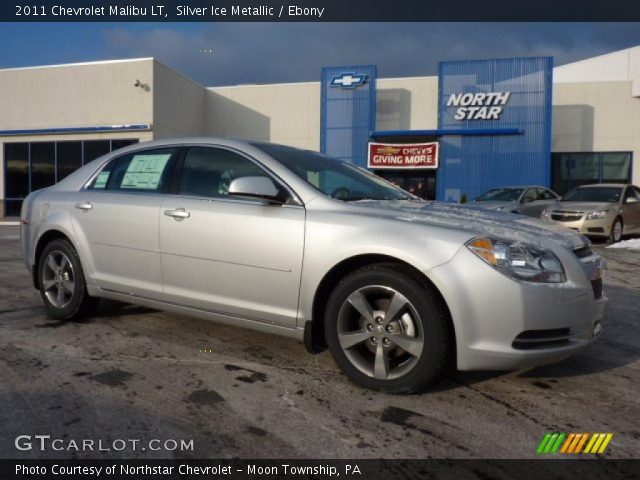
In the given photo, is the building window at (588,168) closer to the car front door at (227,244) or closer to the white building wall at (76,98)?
the white building wall at (76,98)

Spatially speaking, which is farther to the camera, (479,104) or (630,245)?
(479,104)

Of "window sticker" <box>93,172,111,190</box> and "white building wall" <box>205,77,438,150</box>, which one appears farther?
"white building wall" <box>205,77,438,150</box>

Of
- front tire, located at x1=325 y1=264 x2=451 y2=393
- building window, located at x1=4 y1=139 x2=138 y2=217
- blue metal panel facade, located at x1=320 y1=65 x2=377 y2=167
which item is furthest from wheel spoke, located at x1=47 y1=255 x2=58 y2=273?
building window, located at x1=4 y1=139 x2=138 y2=217

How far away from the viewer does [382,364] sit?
2.83m

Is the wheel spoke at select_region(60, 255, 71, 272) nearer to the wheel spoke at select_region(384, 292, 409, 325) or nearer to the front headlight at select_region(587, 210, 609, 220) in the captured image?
the wheel spoke at select_region(384, 292, 409, 325)

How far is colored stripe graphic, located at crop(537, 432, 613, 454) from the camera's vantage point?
2.30 metres

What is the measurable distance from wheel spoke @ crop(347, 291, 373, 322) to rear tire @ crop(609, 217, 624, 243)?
415 inches

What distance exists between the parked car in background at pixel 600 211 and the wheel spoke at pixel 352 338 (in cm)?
967

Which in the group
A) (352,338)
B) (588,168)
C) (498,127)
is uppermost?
(498,127)

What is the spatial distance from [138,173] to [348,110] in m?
17.5

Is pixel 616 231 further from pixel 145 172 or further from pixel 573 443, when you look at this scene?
pixel 145 172

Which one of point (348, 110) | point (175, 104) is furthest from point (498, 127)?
point (175, 104)

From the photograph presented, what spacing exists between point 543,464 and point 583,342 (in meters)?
0.87

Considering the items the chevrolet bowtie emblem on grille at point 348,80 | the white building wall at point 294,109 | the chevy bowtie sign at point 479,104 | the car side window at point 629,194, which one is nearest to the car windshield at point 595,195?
the car side window at point 629,194
